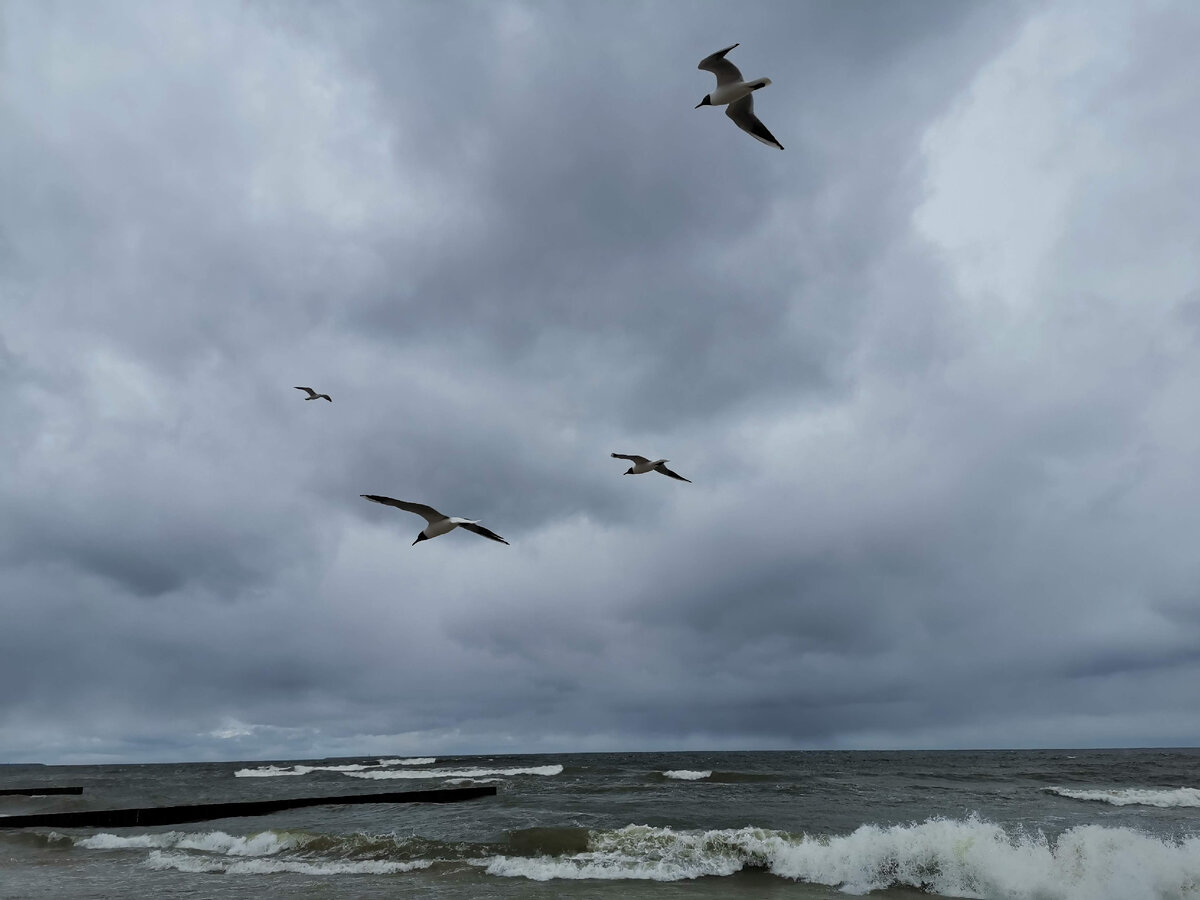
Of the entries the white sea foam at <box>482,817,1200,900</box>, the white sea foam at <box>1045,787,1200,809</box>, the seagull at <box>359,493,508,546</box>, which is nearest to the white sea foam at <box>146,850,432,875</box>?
the white sea foam at <box>482,817,1200,900</box>

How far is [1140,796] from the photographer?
99.1 ft

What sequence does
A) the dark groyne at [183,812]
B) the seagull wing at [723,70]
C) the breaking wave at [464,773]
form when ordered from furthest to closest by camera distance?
the breaking wave at [464,773] → the dark groyne at [183,812] → the seagull wing at [723,70]

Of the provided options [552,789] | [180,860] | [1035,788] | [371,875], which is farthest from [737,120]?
[1035,788]

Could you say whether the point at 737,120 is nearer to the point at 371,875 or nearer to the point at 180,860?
the point at 371,875

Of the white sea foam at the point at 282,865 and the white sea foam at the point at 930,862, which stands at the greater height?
the white sea foam at the point at 930,862

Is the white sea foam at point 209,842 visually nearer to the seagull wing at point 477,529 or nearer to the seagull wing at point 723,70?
the seagull wing at point 477,529

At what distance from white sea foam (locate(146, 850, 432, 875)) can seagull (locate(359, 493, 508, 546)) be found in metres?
7.15

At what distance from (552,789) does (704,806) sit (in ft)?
33.5

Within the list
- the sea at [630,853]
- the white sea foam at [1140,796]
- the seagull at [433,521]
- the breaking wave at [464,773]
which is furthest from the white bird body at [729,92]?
the breaking wave at [464,773]

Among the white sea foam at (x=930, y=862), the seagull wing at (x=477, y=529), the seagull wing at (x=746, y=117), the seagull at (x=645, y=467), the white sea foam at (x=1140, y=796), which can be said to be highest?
the seagull wing at (x=746, y=117)

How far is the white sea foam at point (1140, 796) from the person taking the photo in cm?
2816

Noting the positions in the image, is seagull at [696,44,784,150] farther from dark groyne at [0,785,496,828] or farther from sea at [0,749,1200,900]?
dark groyne at [0,785,496,828]

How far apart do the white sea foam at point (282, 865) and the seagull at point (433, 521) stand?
23.5 feet

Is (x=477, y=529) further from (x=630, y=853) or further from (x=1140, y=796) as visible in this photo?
(x=1140, y=796)
